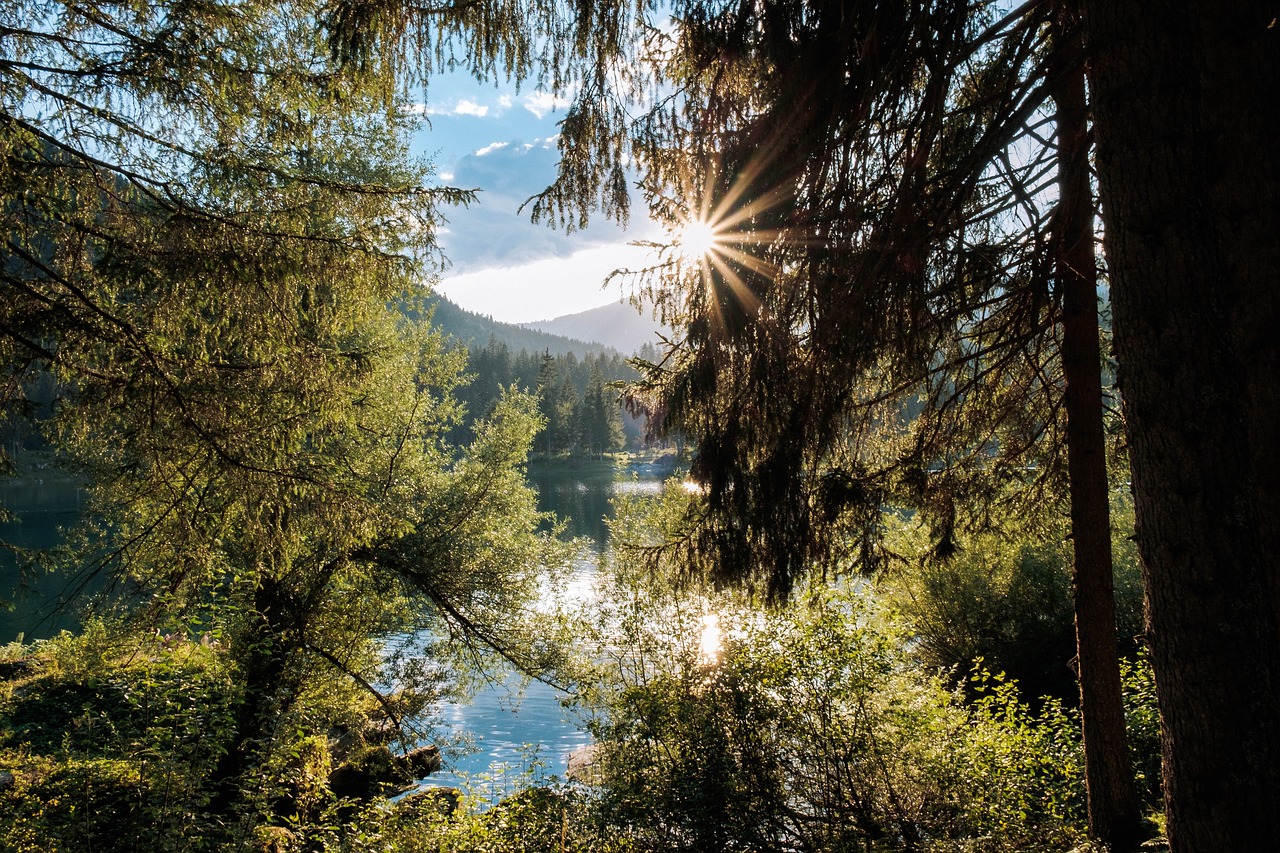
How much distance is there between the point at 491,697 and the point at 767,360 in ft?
46.0

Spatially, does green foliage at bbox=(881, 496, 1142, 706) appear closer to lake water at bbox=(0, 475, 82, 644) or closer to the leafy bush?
the leafy bush

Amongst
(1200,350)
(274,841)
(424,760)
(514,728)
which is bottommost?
(514,728)

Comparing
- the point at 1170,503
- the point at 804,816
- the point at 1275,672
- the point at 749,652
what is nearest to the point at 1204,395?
the point at 1170,503

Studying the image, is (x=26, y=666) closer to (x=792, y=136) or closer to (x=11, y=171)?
(x=11, y=171)

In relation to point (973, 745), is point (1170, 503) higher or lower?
higher

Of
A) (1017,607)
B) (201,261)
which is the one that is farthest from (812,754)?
(1017,607)

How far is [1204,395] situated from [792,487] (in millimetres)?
2433

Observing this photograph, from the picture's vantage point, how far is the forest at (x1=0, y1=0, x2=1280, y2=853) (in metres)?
2.22

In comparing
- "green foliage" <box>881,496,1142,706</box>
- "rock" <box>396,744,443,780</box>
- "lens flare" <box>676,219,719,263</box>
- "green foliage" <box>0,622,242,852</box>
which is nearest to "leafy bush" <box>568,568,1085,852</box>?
"lens flare" <box>676,219,719,263</box>

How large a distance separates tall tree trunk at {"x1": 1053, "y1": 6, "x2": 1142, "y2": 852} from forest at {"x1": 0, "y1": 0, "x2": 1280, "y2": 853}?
0.9 inches

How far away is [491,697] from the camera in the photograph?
51.6ft

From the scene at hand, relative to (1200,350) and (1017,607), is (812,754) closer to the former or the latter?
(1200,350)

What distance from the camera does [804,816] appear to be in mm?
5680

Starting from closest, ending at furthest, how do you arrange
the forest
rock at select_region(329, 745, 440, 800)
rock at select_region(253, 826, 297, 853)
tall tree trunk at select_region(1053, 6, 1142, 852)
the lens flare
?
1. the forest
2. the lens flare
3. tall tree trunk at select_region(1053, 6, 1142, 852)
4. rock at select_region(253, 826, 297, 853)
5. rock at select_region(329, 745, 440, 800)
